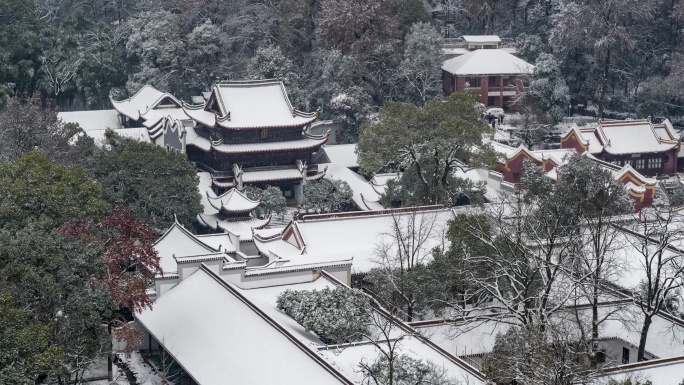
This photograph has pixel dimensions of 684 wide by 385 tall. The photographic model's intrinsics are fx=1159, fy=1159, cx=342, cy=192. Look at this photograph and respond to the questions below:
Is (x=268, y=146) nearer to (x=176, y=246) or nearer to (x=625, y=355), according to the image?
(x=176, y=246)

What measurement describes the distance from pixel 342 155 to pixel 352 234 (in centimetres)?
1689

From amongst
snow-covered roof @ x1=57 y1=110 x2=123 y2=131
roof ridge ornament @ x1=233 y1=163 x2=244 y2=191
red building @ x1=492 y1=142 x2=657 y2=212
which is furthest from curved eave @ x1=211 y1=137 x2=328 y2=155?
snow-covered roof @ x1=57 y1=110 x2=123 y2=131

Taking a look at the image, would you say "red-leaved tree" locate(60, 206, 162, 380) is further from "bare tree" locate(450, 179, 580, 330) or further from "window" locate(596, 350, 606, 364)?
"window" locate(596, 350, 606, 364)

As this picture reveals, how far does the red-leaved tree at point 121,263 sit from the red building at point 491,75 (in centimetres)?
3577

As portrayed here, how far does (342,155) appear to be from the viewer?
5706 centimetres

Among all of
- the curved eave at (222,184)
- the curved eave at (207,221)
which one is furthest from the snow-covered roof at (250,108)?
the curved eave at (207,221)

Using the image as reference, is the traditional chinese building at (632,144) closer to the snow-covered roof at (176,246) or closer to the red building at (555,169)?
the red building at (555,169)

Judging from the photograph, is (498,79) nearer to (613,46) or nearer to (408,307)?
(613,46)

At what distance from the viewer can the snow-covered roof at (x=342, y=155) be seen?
185 feet

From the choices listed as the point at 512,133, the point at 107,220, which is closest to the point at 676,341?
the point at 107,220

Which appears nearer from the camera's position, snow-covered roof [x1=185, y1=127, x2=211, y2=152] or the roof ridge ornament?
the roof ridge ornament

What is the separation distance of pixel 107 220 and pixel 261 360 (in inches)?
270

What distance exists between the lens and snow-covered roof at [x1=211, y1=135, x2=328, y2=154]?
51906 mm

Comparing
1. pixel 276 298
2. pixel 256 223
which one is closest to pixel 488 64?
pixel 256 223
